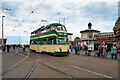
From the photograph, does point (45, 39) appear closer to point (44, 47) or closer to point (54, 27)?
point (44, 47)

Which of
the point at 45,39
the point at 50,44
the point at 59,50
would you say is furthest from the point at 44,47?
the point at 59,50

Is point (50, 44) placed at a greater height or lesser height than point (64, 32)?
lesser

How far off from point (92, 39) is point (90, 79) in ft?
126

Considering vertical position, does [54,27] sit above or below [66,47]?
A: above

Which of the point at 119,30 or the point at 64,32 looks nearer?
the point at 64,32

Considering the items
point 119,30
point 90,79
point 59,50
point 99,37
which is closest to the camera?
point 90,79

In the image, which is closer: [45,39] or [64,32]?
[64,32]

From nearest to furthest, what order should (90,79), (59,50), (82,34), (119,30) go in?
(90,79), (59,50), (119,30), (82,34)

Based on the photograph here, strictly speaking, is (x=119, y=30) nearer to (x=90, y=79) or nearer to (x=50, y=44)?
(x=50, y=44)

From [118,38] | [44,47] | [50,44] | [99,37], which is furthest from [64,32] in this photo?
[99,37]

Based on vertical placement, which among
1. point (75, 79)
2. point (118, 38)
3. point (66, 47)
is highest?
point (118, 38)

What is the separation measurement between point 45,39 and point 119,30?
13.8 meters

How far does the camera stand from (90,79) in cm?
575

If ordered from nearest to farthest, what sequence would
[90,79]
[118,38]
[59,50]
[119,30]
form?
1. [90,79]
2. [59,50]
3. [119,30]
4. [118,38]
